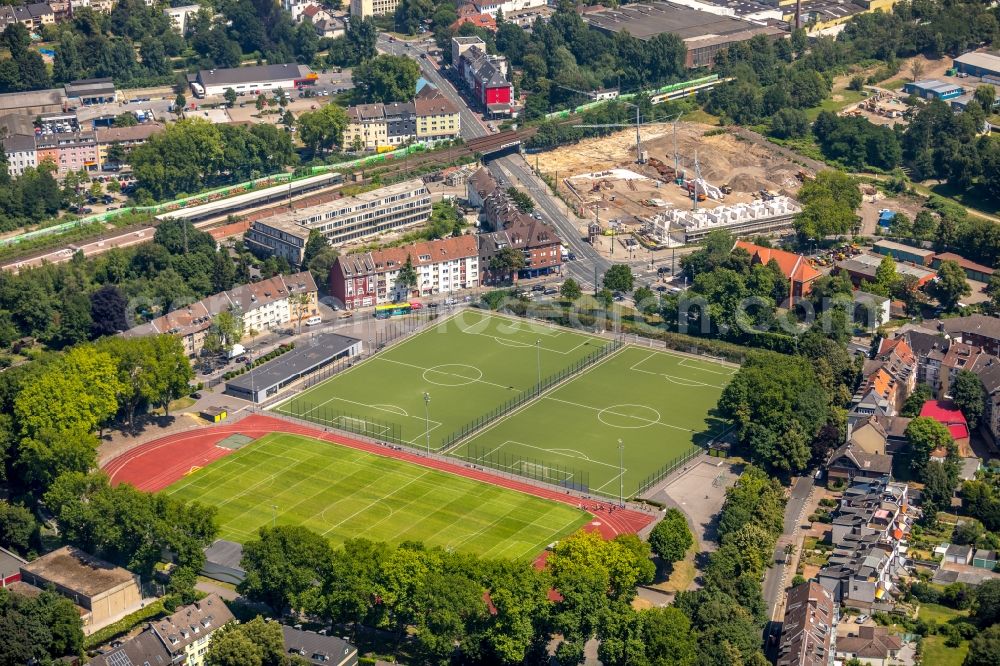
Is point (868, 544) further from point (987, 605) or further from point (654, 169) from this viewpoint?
point (654, 169)

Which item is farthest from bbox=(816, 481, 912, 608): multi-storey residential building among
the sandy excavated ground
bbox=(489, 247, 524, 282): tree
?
the sandy excavated ground

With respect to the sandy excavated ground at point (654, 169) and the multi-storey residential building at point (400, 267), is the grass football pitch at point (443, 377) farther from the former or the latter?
the sandy excavated ground at point (654, 169)

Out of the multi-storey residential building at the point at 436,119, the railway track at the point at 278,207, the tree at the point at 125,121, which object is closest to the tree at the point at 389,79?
the multi-storey residential building at the point at 436,119

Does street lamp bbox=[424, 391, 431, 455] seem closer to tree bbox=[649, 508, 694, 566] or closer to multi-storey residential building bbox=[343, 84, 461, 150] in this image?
tree bbox=[649, 508, 694, 566]

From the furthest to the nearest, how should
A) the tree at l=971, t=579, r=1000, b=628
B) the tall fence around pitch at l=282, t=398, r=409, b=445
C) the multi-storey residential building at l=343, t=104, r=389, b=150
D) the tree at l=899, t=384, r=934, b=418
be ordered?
the multi-storey residential building at l=343, t=104, r=389, b=150 → the tall fence around pitch at l=282, t=398, r=409, b=445 → the tree at l=899, t=384, r=934, b=418 → the tree at l=971, t=579, r=1000, b=628

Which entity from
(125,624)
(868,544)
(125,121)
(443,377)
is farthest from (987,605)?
(125,121)

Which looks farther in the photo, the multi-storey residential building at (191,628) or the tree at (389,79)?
the tree at (389,79)
